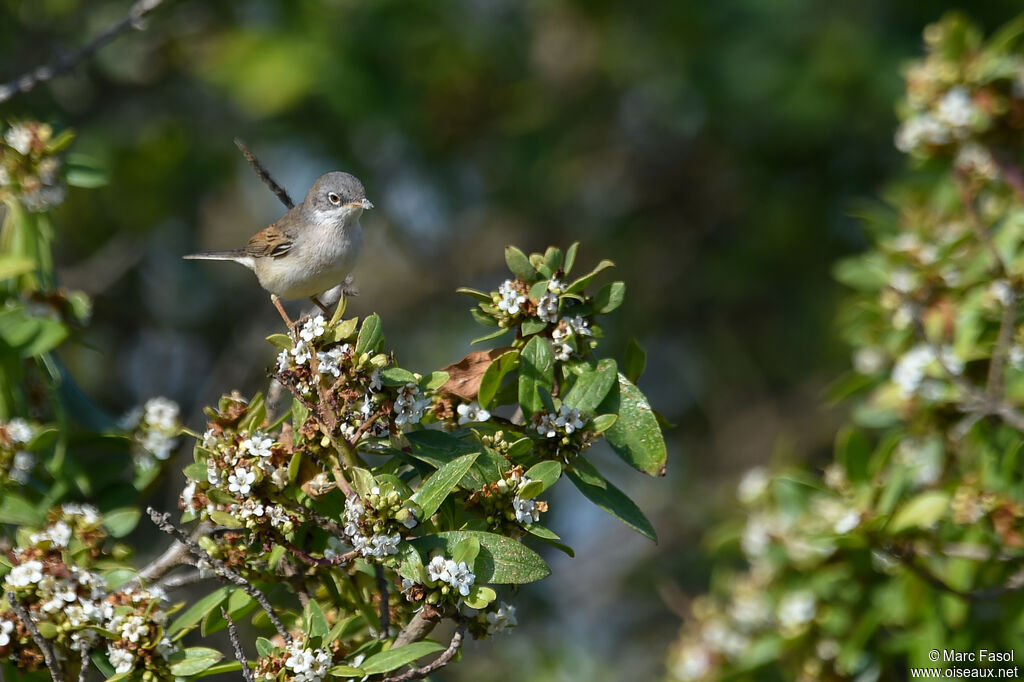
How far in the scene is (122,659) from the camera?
7.47 feet

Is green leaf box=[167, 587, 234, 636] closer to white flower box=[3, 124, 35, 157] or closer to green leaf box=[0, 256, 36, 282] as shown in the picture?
green leaf box=[0, 256, 36, 282]

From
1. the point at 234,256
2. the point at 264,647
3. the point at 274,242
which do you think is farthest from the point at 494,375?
the point at 234,256

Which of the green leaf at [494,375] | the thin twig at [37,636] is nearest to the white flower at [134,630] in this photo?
the thin twig at [37,636]

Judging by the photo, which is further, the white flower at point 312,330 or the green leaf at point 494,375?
the green leaf at point 494,375

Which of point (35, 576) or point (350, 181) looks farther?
point (350, 181)

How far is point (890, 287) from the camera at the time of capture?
3.81 m

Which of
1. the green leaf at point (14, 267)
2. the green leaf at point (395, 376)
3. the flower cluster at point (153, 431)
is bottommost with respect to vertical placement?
the green leaf at point (395, 376)

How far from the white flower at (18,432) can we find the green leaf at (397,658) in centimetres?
130

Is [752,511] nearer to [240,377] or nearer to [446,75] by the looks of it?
[240,377]

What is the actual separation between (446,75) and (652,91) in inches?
70.2

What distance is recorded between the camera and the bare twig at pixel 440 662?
2010 millimetres

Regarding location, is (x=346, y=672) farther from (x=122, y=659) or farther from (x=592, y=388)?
(x=592, y=388)

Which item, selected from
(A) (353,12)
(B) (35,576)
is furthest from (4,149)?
(A) (353,12)

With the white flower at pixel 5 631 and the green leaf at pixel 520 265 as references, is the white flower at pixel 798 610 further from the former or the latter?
the white flower at pixel 5 631
